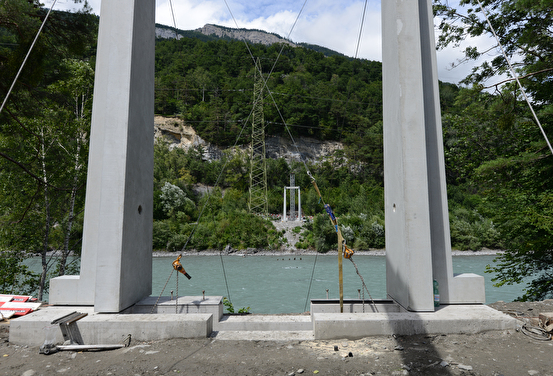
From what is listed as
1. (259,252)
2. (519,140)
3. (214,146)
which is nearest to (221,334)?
(519,140)

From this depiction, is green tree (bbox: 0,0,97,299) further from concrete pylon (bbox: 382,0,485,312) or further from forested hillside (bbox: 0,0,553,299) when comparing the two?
concrete pylon (bbox: 382,0,485,312)

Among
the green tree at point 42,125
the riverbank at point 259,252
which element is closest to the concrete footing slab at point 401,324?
the green tree at point 42,125

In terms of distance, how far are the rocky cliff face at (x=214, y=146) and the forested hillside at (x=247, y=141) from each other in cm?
150

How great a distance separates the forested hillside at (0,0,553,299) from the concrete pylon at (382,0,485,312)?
80.8 inches

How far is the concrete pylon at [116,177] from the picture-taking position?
156 inches

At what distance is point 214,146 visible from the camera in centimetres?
5056

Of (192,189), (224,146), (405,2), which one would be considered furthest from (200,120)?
(405,2)

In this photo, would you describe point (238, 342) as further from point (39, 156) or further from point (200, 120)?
point (200, 120)

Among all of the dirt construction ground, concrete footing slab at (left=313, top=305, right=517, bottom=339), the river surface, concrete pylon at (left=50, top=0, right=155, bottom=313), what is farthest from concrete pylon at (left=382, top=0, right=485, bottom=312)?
the river surface

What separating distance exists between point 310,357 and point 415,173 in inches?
102

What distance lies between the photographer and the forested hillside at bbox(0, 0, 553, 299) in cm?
655

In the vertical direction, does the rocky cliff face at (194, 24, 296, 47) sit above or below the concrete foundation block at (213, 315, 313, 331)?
above

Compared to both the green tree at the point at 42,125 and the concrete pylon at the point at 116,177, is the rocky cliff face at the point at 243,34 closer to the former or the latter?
the green tree at the point at 42,125

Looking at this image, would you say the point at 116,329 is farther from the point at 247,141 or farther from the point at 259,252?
the point at 247,141
